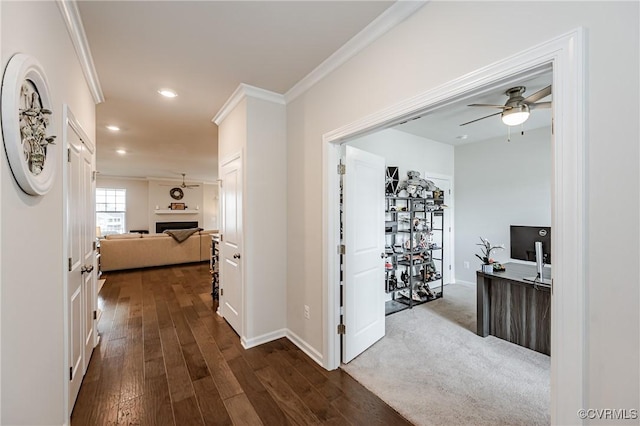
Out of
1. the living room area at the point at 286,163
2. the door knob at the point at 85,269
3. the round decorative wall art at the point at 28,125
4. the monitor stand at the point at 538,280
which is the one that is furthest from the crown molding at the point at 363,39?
the monitor stand at the point at 538,280

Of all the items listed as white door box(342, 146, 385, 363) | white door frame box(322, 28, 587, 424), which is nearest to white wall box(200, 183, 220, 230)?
white door box(342, 146, 385, 363)

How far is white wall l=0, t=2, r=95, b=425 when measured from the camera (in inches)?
37.8

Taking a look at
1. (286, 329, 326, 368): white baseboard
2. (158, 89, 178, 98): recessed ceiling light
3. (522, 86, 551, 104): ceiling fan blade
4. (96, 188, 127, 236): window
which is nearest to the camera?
(522, 86, 551, 104): ceiling fan blade

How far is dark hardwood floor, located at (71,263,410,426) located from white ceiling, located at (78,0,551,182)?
2.09m

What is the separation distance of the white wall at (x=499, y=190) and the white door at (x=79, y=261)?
215 inches

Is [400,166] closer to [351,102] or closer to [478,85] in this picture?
[351,102]

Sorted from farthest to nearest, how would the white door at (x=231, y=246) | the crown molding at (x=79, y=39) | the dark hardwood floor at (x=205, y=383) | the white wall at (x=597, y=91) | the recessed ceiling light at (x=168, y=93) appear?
1. the white door at (x=231, y=246)
2. the recessed ceiling light at (x=168, y=93)
3. the dark hardwood floor at (x=205, y=383)
4. the crown molding at (x=79, y=39)
5. the white wall at (x=597, y=91)

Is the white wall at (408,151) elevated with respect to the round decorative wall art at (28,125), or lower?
elevated

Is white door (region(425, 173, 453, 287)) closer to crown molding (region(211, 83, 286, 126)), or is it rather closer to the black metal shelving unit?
the black metal shelving unit

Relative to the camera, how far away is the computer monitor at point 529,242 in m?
2.83

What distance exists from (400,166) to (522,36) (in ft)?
10.2

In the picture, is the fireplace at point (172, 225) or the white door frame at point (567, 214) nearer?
the white door frame at point (567, 214)

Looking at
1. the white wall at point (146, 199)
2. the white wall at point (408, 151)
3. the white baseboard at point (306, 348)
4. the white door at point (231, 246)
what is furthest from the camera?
the white wall at point (146, 199)

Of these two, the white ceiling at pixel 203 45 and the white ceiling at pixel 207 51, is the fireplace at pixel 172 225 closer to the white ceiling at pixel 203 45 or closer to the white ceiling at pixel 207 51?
the white ceiling at pixel 207 51
